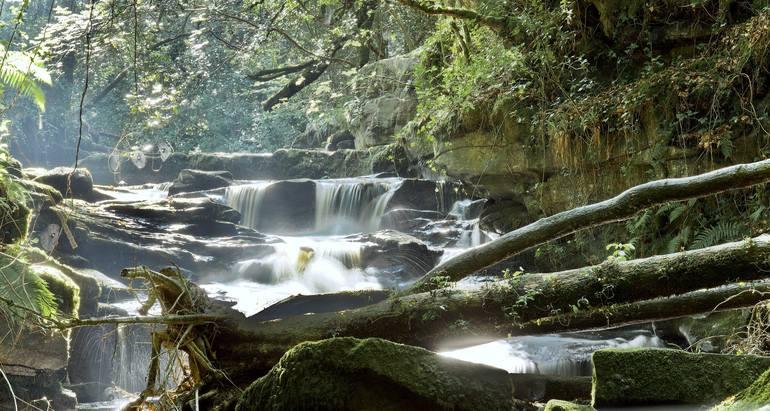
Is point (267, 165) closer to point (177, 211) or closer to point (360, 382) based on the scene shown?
point (177, 211)

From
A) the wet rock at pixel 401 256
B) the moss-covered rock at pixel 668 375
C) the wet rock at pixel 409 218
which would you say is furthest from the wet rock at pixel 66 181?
the moss-covered rock at pixel 668 375

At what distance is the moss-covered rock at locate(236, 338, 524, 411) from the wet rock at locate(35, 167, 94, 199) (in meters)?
13.7

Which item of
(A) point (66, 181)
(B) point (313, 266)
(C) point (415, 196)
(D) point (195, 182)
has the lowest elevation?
(B) point (313, 266)

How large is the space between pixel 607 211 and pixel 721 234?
155 inches

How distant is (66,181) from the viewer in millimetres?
15664

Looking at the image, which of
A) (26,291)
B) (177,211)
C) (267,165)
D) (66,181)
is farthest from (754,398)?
(267,165)

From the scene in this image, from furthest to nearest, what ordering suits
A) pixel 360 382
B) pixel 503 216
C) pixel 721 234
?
pixel 503 216 < pixel 721 234 < pixel 360 382

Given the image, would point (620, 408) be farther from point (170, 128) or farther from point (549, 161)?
point (170, 128)

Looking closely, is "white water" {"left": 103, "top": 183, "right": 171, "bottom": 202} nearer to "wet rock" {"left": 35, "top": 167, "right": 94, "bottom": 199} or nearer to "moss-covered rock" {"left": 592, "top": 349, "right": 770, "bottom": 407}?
"wet rock" {"left": 35, "top": 167, "right": 94, "bottom": 199}

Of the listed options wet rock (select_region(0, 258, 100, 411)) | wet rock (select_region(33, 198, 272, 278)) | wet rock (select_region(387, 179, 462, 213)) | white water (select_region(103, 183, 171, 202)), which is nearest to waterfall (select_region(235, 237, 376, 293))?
wet rock (select_region(33, 198, 272, 278))

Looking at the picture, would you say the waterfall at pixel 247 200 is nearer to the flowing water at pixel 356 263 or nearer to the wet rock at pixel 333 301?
the flowing water at pixel 356 263

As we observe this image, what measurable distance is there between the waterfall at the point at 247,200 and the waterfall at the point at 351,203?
197cm

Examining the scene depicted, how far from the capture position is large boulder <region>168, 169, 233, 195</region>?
67.2ft

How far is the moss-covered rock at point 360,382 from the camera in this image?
309cm
